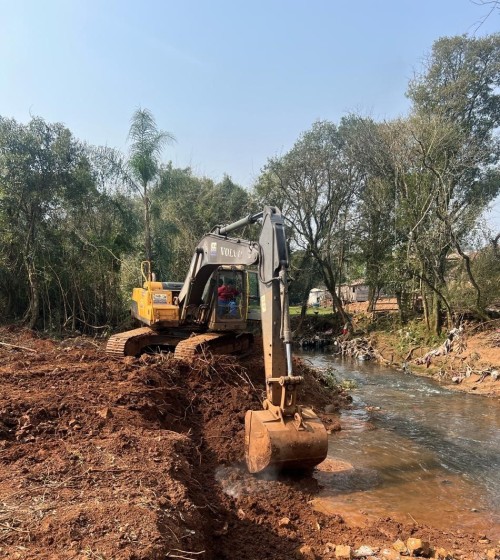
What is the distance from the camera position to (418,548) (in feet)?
14.7

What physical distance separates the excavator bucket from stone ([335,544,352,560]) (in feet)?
3.91

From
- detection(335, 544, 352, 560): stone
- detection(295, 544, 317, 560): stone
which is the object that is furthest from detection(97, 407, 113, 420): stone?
detection(335, 544, 352, 560): stone

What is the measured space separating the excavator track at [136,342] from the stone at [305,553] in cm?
662

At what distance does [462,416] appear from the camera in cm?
1078

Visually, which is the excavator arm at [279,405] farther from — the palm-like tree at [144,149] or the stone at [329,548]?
the palm-like tree at [144,149]

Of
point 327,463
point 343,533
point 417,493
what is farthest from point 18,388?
point 417,493

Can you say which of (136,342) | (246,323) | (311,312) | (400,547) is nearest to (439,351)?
(246,323)

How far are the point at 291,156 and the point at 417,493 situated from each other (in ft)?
74.7

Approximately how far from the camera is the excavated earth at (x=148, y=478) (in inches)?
132

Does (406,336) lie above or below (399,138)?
below

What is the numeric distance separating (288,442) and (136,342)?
5.88 m

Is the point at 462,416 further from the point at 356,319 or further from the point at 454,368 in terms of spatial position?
the point at 356,319

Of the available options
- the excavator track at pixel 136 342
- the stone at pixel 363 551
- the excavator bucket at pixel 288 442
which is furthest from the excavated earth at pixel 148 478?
the excavator track at pixel 136 342

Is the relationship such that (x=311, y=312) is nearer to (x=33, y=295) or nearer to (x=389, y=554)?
(x=33, y=295)
